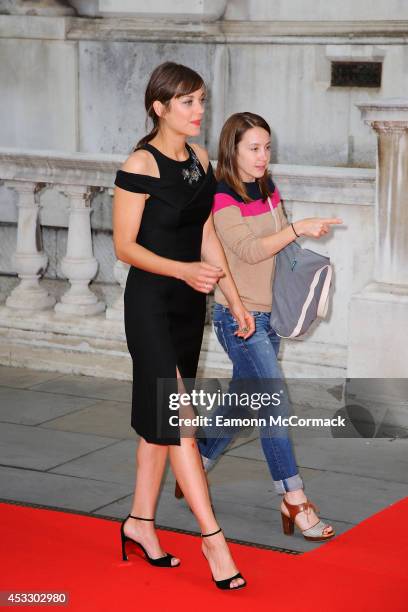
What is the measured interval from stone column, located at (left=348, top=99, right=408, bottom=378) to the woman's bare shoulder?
232cm

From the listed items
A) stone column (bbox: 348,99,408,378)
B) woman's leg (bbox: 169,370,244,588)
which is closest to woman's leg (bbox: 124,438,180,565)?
woman's leg (bbox: 169,370,244,588)

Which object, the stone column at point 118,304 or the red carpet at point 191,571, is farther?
the stone column at point 118,304

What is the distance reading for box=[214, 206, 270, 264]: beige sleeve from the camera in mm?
5359

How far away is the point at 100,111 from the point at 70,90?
33 cm

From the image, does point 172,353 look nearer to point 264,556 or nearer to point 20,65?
point 264,556

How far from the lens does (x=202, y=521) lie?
4.85 metres

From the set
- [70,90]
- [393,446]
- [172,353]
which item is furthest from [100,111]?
[172,353]

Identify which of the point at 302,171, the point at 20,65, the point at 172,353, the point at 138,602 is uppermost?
the point at 20,65

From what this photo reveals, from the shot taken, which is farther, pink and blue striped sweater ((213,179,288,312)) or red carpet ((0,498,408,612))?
pink and blue striped sweater ((213,179,288,312))

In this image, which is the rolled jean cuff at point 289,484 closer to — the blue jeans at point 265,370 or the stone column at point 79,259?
the blue jeans at point 265,370

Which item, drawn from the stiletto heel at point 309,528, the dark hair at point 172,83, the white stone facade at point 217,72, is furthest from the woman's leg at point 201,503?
the white stone facade at point 217,72

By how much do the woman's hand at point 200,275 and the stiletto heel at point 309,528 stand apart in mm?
1291

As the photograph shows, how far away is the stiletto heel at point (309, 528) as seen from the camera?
5516 millimetres

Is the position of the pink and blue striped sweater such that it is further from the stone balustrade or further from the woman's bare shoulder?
the stone balustrade
